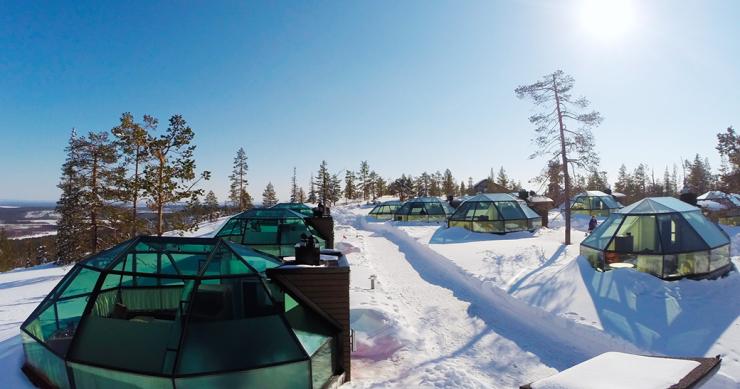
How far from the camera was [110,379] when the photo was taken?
3.97 meters

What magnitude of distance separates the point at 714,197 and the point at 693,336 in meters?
32.4

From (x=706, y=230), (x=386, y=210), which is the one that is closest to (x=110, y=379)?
(x=706, y=230)

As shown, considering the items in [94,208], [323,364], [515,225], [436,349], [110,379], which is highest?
[94,208]

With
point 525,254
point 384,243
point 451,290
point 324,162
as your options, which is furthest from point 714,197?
point 324,162

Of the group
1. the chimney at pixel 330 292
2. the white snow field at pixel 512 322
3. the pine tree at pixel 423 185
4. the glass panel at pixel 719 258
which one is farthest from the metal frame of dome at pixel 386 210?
the pine tree at pixel 423 185

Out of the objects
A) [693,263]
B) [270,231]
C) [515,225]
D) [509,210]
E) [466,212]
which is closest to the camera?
[693,263]

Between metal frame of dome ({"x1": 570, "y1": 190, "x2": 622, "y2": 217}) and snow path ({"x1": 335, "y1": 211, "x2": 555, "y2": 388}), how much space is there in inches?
1229

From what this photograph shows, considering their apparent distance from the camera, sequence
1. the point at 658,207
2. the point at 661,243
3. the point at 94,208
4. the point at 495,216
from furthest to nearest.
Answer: the point at 495,216, the point at 94,208, the point at 658,207, the point at 661,243

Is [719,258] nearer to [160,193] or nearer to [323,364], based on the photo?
[323,364]

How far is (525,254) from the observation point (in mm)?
Result: 14875

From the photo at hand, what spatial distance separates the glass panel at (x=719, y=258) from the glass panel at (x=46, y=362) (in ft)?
45.4

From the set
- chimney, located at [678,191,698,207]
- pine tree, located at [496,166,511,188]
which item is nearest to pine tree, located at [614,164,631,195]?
pine tree, located at [496,166,511,188]

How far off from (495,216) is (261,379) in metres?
20.6

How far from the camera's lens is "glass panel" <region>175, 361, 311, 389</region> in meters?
3.90
